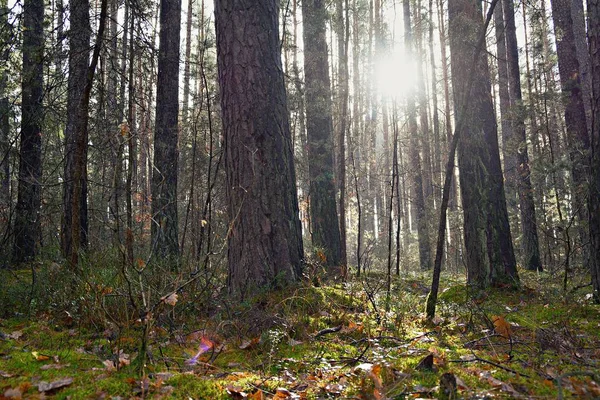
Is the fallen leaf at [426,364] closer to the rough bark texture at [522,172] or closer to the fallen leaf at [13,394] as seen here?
the fallen leaf at [13,394]

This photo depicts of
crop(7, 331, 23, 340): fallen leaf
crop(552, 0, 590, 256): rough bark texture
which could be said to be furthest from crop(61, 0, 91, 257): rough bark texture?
crop(552, 0, 590, 256): rough bark texture

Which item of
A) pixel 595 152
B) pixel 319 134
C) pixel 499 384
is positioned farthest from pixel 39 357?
pixel 319 134

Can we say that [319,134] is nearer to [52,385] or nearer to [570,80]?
[570,80]

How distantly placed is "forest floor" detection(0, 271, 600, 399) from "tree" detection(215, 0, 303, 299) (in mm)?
466

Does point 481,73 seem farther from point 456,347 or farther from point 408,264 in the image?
point 408,264

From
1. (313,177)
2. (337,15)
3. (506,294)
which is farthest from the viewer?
(337,15)

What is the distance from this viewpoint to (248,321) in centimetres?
346

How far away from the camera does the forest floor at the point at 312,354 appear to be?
210cm

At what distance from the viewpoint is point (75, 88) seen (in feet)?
20.6

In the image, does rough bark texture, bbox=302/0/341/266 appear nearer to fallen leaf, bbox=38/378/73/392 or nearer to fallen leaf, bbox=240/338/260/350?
fallen leaf, bbox=240/338/260/350

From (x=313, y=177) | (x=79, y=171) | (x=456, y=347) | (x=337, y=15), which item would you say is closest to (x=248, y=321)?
(x=456, y=347)

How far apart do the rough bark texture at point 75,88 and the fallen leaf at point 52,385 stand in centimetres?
266

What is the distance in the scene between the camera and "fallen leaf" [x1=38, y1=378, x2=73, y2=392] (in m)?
2.04

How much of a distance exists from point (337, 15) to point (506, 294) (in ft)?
27.2
